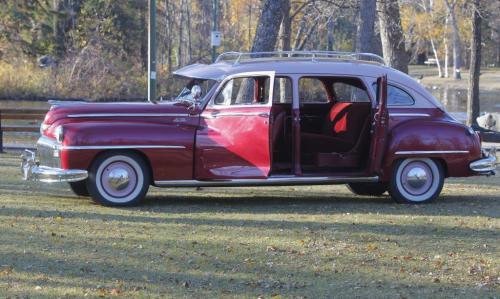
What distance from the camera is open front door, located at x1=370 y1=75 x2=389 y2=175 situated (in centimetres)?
1081

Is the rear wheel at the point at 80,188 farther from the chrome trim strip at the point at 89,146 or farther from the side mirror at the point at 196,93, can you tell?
the side mirror at the point at 196,93

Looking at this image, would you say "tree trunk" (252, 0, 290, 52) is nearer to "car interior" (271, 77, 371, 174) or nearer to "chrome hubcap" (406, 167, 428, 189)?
"car interior" (271, 77, 371, 174)

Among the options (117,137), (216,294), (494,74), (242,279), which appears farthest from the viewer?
(494,74)

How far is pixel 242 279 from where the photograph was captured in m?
6.96

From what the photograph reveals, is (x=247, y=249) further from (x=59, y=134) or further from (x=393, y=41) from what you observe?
(x=393, y=41)

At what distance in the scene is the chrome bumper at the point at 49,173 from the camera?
10.0 m

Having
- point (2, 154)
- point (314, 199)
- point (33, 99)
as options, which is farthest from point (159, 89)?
point (314, 199)

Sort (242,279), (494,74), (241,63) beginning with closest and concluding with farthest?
(242,279) → (241,63) → (494,74)

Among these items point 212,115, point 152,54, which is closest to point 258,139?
point 212,115

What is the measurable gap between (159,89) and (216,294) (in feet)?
120

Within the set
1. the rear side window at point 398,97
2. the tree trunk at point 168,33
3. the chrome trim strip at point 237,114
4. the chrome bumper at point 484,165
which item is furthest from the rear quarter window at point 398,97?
the tree trunk at point 168,33

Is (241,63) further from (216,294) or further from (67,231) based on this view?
(216,294)

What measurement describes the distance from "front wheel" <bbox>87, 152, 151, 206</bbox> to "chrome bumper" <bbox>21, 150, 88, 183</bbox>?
8.2 inches

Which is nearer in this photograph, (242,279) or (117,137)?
(242,279)
